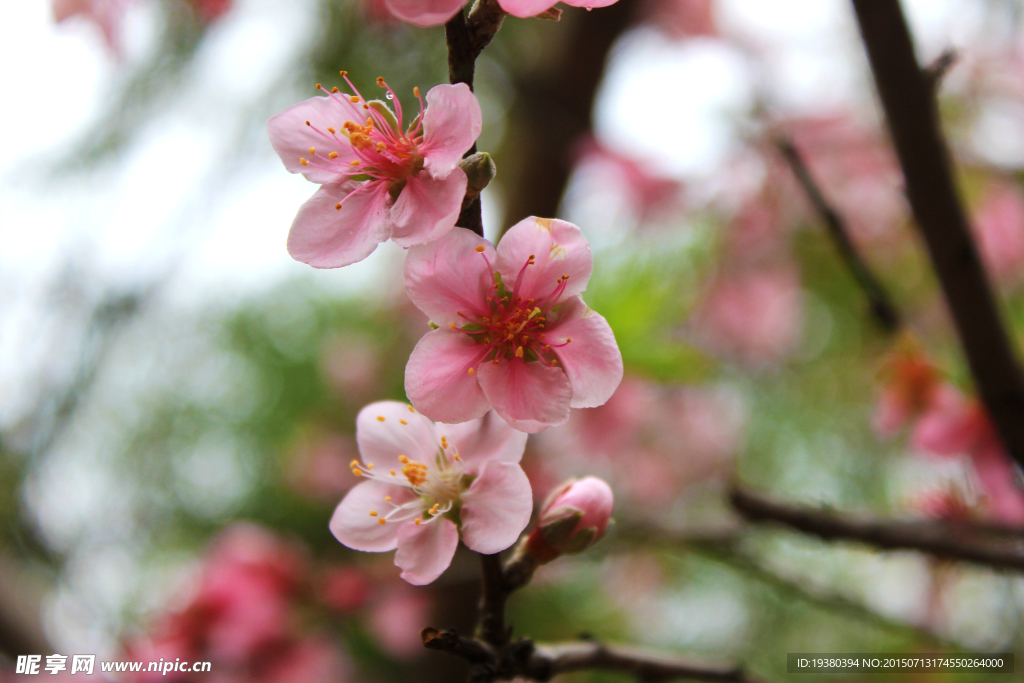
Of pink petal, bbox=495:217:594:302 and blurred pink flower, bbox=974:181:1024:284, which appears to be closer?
pink petal, bbox=495:217:594:302

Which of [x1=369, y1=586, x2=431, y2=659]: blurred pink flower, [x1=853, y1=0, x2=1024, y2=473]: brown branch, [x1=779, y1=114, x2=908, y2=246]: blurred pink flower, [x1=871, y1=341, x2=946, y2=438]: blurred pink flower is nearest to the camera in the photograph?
[x1=853, y1=0, x2=1024, y2=473]: brown branch

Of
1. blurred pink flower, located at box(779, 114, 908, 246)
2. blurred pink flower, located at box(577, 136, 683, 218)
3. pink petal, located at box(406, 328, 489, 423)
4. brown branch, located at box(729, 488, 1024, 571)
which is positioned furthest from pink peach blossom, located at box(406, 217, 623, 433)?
blurred pink flower, located at box(779, 114, 908, 246)

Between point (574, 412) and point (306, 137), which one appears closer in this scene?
point (306, 137)

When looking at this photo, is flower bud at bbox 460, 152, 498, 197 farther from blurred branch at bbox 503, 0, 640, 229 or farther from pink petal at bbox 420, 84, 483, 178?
blurred branch at bbox 503, 0, 640, 229

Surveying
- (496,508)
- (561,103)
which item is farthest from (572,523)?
(561,103)

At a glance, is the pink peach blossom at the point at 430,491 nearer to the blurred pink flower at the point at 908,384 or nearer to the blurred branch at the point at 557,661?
the blurred branch at the point at 557,661

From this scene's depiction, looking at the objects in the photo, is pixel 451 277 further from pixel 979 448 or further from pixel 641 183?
pixel 641 183

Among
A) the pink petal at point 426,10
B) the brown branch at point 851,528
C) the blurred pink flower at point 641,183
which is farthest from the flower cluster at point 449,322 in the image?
the blurred pink flower at point 641,183
